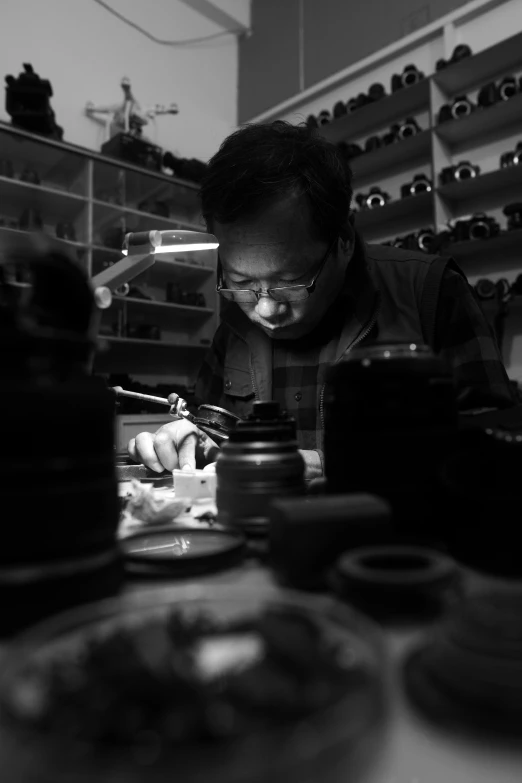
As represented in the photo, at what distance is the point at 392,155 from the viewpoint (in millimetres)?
3445

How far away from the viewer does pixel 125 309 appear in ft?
12.2

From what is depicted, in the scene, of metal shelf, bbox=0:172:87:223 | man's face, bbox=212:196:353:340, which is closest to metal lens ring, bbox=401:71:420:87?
metal shelf, bbox=0:172:87:223

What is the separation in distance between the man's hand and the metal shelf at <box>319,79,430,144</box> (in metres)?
2.99

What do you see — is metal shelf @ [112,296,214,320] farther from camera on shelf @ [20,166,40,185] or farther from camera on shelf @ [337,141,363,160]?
camera on shelf @ [337,141,363,160]

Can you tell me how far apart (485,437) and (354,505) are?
5.4 inches

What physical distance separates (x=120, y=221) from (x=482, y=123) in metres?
2.24

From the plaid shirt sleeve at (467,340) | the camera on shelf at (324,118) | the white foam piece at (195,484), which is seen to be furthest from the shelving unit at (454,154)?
the white foam piece at (195,484)

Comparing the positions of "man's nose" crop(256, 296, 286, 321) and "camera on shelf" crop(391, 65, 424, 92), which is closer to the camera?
"man's nose" crop(256, 296, 286, 321)

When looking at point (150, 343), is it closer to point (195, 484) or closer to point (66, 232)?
point (66, 232)

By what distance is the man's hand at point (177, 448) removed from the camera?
3.21ft

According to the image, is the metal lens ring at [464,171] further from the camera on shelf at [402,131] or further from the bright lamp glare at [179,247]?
the bright lamp glare at [179,247]

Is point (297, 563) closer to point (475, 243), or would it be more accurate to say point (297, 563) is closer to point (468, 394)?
point (468, 394)

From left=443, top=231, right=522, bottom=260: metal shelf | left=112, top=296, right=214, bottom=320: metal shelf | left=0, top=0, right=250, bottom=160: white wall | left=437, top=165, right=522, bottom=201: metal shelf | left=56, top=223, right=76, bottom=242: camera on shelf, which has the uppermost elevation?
left=0, top=0, right=250, bottom=160: white wall

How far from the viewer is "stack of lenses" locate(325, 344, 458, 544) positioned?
47 cm
